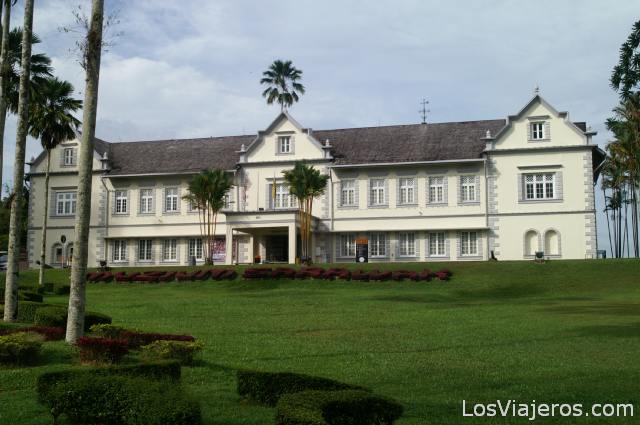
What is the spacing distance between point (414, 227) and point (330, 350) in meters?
33.1

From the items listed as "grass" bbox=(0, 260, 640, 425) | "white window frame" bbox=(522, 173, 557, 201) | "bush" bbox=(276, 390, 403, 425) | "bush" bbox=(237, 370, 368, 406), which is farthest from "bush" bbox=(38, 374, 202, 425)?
"white window frame" bbox=(522, 173, 557, 201)

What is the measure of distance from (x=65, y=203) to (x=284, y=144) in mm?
18150

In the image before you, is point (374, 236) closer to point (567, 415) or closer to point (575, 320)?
point (575, 320)

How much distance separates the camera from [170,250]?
175 feet

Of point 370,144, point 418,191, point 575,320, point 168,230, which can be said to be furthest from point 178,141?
point 575,320

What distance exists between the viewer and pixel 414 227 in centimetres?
4859

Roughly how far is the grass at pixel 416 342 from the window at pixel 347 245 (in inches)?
521

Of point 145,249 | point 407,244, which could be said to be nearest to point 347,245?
point 407,244

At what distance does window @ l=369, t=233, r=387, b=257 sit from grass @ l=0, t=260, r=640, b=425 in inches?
500

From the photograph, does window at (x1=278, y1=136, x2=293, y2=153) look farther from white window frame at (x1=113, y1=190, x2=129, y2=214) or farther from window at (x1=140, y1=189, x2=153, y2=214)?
white window frame at (x1=113, y1=190, x2=129, y2=214)

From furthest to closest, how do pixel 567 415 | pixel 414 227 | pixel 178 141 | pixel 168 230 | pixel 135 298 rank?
1. pixel 178 141
2. pixel 168 230
3. pixel 414 227
4. pixel 135 298
5. pixel 567 415

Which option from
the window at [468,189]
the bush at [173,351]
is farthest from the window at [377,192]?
the bush at [173,351]

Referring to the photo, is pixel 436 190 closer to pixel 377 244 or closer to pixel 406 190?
pixel 406 190

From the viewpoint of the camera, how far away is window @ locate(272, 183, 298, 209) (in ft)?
167
